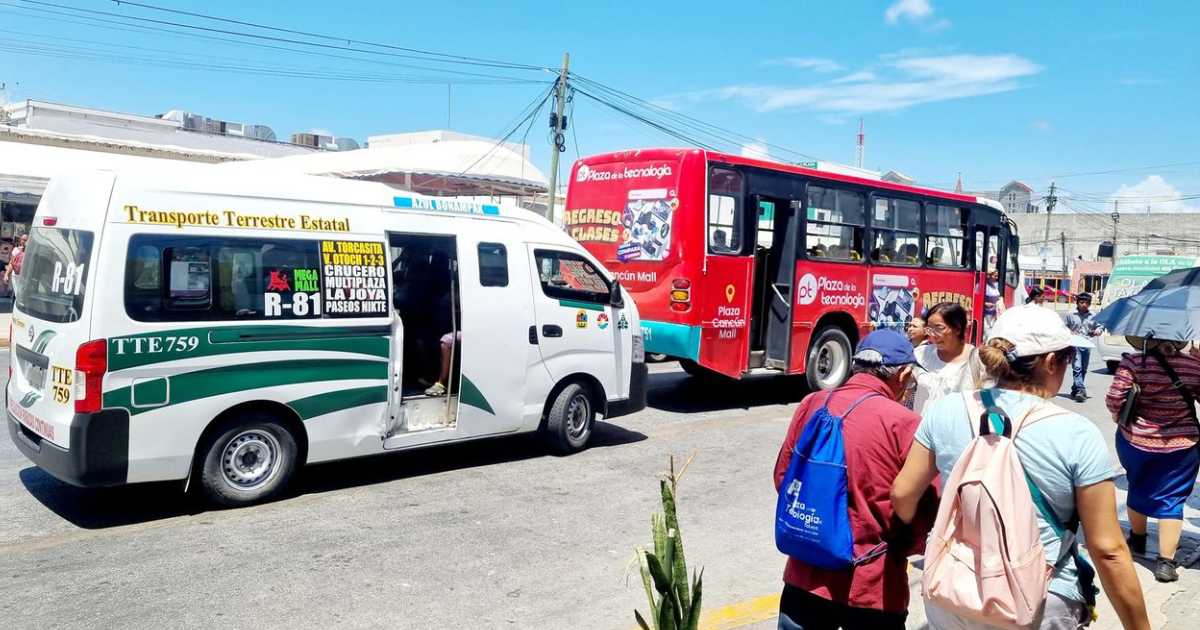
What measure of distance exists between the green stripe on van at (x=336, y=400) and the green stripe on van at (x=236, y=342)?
0.29 m

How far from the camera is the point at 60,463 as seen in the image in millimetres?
5832

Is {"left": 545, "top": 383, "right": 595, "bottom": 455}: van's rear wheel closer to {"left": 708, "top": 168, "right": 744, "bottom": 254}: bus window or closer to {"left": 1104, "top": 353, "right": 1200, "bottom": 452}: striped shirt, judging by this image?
{"left": 708, "top": 168, "right": 744, "bottom": 254}: bus window

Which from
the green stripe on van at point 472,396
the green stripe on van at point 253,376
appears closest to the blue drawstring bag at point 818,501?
the green stripe on van at point 253,376

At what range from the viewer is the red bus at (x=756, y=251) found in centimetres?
1087

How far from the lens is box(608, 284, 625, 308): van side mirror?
8977mm

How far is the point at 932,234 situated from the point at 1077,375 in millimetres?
2909

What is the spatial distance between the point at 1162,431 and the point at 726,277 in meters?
5.89

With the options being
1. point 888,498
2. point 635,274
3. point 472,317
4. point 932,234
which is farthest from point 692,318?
point 888,498

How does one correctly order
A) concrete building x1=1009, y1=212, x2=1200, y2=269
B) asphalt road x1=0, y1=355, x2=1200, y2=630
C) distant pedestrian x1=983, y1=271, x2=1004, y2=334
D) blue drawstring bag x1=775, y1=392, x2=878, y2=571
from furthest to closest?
concrete building x1=1009, y1=212, x2=1200, y2=269
distant pedestrian x1=983, y1=271, x2=1004, y2=334
asphalt road x1=0, y1=355, x2=1200, y2=630
blue drawstring bag x1=775, y1=392, x2=878, y2=571

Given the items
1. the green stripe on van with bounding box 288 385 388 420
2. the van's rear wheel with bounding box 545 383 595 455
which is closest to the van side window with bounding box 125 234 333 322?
the green stripe on van with bounding box 288 385 388 420

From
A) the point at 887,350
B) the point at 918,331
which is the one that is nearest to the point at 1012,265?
the point at 918,331

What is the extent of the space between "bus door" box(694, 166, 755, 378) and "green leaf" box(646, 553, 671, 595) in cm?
804

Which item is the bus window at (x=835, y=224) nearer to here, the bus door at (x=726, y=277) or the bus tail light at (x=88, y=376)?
the bus door at (x=726, y=277)

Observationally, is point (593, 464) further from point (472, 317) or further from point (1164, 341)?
point (1164, 341)
